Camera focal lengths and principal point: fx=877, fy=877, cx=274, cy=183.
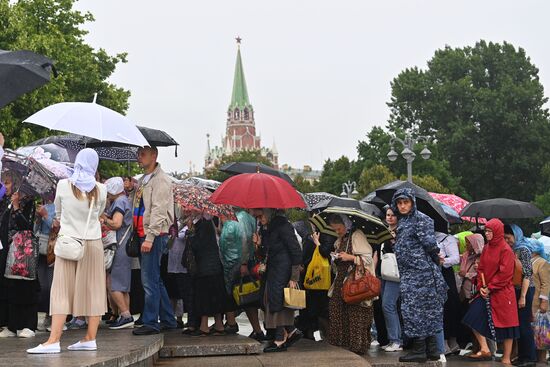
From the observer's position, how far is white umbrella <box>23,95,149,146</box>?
8.61 metres

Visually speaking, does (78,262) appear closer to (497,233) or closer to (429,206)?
(429,206)

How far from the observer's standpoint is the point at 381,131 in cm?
6081

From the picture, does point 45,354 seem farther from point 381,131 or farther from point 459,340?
point 381,131

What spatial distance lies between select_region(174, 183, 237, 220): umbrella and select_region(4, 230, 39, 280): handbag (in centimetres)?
171

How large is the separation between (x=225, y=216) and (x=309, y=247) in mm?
1441

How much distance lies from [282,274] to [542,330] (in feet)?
13.3

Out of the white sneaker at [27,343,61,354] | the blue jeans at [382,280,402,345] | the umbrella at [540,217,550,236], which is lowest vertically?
the white sneaker at [27,343,61,354]

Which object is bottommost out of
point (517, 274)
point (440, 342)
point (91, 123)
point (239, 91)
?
point (440, 342)

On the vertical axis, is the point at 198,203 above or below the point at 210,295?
above

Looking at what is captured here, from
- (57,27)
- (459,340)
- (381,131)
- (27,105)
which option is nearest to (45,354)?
(459,340)

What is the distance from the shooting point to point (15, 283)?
30.8ft

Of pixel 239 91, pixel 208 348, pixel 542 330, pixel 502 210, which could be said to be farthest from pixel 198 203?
→ pixel 239 91

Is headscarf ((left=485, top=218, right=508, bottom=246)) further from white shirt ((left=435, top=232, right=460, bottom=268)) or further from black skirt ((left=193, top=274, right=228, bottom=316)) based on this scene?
black skirt ((left=193, top=274, right=228, bottom=316))

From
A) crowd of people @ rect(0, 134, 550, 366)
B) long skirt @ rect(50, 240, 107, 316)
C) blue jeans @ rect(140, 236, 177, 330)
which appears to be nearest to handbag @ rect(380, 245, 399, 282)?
crowd of people @ rect(0, 134, 550, 366)
